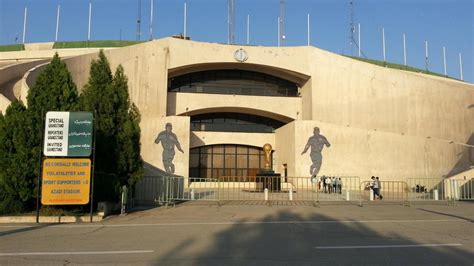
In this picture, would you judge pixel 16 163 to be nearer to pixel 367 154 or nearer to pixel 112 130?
pixel 112 130

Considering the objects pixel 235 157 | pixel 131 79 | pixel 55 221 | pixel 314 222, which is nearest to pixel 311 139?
pixel 235 157

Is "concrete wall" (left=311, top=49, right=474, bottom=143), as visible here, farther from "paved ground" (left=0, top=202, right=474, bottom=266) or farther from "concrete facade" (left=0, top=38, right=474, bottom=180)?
"paved ground" (left=0, top=202, right=474, bottom=266)

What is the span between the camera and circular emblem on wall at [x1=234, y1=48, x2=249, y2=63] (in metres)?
41.4

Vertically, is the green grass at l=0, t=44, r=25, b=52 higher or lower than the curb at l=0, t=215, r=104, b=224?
higher

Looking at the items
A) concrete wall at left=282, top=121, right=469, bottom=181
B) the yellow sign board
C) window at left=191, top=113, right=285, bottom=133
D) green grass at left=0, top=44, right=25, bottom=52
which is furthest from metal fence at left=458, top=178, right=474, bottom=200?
green grass at left=0, top=44, right=25, bottom=52

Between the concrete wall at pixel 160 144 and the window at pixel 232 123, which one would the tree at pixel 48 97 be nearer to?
the concrete wall at pixel 160 144

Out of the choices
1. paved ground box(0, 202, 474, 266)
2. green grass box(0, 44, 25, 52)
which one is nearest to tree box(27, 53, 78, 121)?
paved ground box(0, 202, 474, 266)

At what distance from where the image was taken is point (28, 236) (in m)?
10.2

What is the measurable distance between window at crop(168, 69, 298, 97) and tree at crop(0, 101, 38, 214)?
29271 millimetres

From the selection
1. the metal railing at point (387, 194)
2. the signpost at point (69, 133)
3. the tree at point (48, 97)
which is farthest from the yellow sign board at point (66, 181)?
the metal railing at point (387, 194)

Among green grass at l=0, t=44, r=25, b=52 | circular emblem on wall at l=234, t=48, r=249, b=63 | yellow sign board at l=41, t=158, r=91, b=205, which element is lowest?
yellow sign board at l=41, t=158, r=91, b=205

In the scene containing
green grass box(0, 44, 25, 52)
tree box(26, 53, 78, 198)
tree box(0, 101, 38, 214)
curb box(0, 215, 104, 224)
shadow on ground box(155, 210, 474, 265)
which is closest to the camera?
shadow on ground box(155, 210, 474, 265)

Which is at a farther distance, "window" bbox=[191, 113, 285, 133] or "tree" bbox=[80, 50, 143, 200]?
"window" bbox=[191, 113, 285, 133]

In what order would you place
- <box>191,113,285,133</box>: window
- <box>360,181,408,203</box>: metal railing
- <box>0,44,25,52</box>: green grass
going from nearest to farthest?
<box>360,181,408,203</box>: metal railing, <box>191,113,285,133</box>: window, <box>0,44,25,52</box>: green grass
